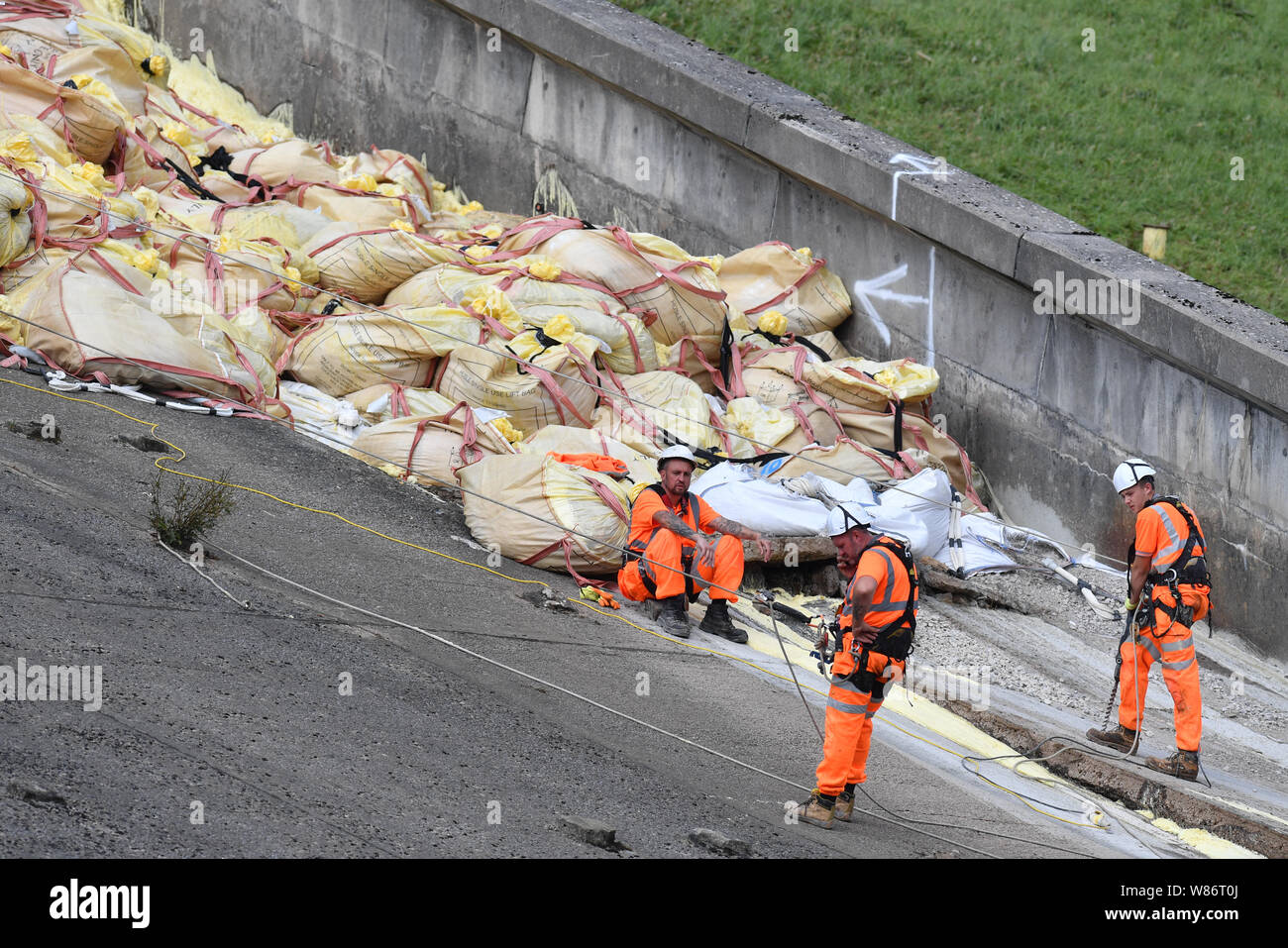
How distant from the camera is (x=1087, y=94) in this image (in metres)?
10.6

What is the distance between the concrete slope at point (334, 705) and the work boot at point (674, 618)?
142mm

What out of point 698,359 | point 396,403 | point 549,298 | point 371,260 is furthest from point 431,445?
point 698,359

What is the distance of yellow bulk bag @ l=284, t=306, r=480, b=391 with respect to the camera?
26.9 feet

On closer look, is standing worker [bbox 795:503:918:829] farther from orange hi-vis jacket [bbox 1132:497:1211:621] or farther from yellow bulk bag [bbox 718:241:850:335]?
yellow bulk bag [bbox 718:241:850:335]

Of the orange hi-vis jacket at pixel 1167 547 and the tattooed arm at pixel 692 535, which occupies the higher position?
the orange hi-vis jacket at pixel 1167 547

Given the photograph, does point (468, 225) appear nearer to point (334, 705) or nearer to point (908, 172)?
point (908, 172)

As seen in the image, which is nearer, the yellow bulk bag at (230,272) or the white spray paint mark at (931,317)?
the yellow bulk bag at (230,272)

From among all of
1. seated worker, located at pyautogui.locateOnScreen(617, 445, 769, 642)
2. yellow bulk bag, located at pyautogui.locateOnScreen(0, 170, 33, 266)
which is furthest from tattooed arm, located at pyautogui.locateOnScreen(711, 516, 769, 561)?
yellow bulk bag, located at pyautogui.locateOnScreen(0, 170, 33, 266)

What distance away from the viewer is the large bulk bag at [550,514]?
7133 mm

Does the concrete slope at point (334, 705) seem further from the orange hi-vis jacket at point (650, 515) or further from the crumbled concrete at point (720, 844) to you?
the orange hi-vis jacket at point (650, 515)

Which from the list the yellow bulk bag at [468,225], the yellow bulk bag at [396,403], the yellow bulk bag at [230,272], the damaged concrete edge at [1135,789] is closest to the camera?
the damaged concrete edge at [1135,789]

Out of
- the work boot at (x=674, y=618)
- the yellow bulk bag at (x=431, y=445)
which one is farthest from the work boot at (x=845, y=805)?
the yellow bulk bag at (x=431, y=445)

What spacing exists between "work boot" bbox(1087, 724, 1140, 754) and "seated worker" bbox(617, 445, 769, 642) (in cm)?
164
